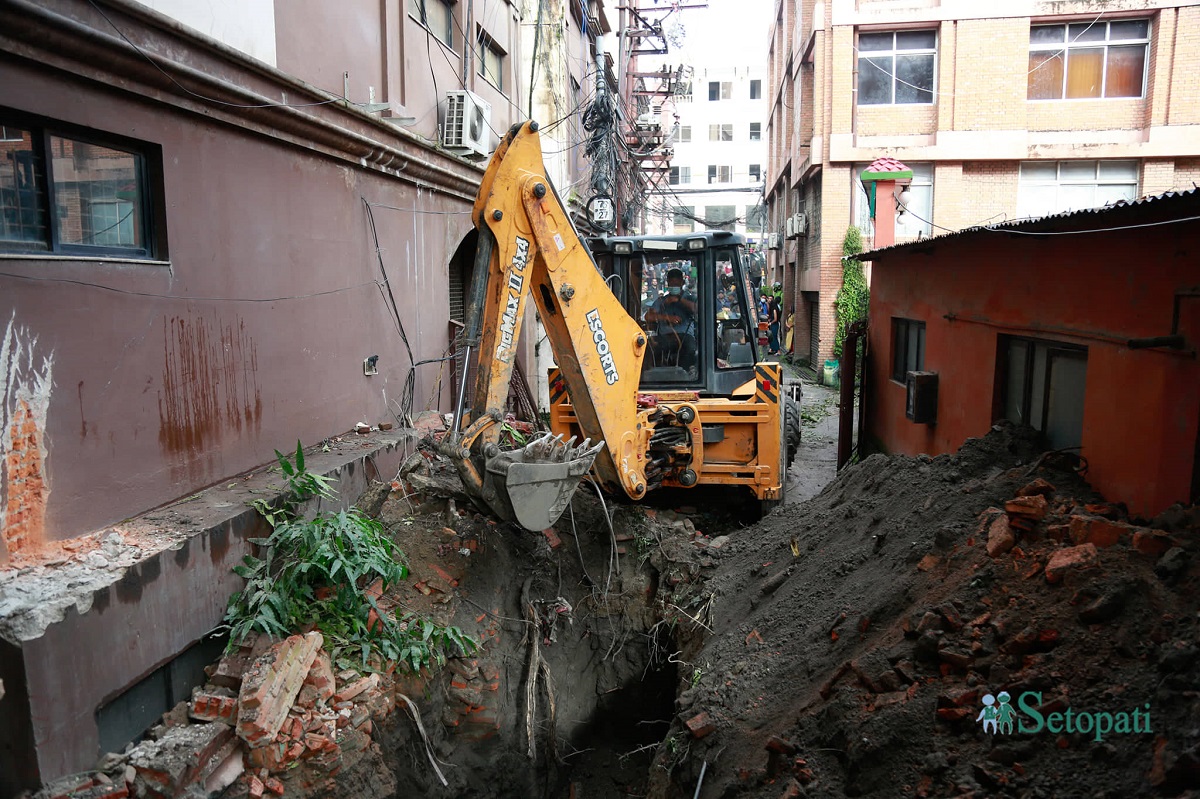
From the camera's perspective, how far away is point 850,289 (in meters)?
17.8

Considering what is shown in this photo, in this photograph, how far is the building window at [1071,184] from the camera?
17094mm

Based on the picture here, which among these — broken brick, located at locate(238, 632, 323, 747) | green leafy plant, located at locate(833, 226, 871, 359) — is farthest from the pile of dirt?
green leafy plant, located at locate(833, 226, 871, 359)

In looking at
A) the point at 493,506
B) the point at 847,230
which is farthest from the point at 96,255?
the point at 847,230

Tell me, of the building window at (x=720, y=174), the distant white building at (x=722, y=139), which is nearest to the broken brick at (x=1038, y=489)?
the distant white building at (x=722, y=139)

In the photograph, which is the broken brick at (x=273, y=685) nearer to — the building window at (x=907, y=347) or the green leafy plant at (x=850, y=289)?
the building window at (x=907, y=347)

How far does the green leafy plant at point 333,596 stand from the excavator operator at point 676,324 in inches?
134

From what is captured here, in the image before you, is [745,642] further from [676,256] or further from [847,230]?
[847,230]

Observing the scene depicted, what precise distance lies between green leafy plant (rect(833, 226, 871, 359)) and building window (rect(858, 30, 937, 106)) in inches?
124

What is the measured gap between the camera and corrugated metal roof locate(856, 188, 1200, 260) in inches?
145

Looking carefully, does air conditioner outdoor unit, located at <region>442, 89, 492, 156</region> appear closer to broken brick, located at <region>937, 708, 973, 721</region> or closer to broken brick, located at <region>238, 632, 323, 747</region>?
broken brick, located at <region>238, 632, 323, 747</region>

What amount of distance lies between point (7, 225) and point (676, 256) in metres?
5.10

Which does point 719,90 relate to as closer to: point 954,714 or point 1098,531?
point 1098,531

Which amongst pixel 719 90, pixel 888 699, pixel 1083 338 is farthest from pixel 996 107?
pixel 719 90

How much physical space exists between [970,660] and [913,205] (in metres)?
16.5
